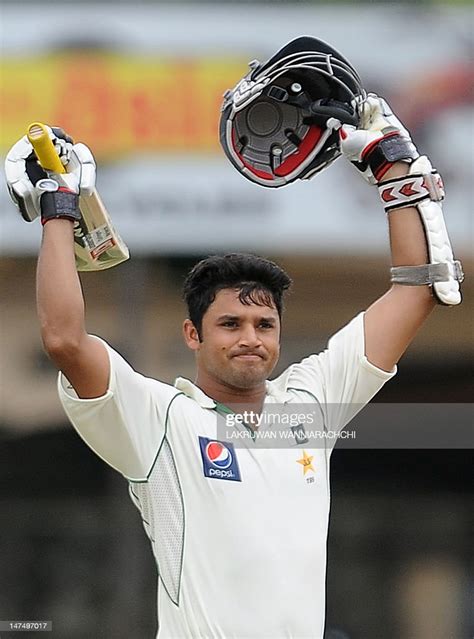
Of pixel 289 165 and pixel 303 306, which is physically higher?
pixel 303 306

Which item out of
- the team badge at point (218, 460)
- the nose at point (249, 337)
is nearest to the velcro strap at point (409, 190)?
the nose at point (249, 337)

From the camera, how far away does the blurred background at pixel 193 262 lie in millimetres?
6516

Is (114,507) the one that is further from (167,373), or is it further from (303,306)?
(303,306)

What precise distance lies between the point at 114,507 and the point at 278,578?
15.0ft

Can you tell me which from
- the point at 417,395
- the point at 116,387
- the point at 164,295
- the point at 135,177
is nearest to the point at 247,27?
the point at 135,177

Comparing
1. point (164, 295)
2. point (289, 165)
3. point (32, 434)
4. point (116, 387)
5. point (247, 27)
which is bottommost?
point (116, 387)

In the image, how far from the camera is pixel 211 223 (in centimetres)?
650

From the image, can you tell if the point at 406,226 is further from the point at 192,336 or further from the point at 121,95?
the point at 121,95

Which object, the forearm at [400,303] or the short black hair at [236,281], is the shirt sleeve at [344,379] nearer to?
the forearm at [400,303]

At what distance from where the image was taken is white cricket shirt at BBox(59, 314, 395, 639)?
2.78 metres

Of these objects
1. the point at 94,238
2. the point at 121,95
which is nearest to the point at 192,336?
the point at 94,238

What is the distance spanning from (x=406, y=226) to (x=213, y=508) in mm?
812

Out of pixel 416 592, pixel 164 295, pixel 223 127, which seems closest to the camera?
pixel 223 127

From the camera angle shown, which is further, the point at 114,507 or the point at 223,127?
the point at 114,507
